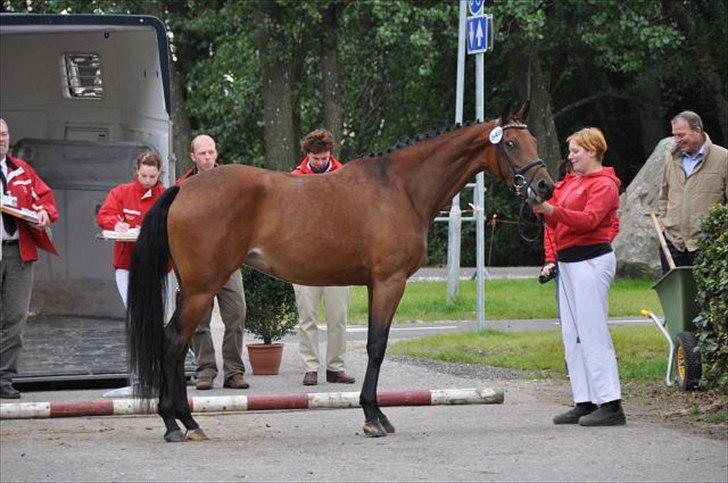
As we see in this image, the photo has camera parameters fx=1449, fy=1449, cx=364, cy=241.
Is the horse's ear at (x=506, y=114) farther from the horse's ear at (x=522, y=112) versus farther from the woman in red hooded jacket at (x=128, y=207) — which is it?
the woman in red hooded jacket at (x=128, y=207)

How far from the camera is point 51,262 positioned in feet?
53.8

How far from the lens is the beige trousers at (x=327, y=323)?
12703 mm

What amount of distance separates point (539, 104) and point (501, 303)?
A: 13.0 meters

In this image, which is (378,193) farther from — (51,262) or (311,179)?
(51,262)

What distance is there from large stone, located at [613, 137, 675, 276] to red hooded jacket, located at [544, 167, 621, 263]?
1347 centimetres

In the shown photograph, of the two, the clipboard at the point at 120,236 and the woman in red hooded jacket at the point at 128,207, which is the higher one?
the woman in red hooded jacket at the point at 128,207

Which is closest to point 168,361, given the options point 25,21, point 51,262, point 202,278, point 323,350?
point 202,278

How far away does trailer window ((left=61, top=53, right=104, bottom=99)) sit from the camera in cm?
1526

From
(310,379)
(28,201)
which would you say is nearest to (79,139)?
(28,201)

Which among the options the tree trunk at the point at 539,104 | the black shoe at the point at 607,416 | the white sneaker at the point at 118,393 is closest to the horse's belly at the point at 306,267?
the black shoe at the point at 607,416

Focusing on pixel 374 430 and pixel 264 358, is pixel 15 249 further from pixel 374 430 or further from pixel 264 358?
pixel 374 430

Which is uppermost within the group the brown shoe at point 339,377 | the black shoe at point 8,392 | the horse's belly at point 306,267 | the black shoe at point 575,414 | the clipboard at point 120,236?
the clipboard at point 120,236

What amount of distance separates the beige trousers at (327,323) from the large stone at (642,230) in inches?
460

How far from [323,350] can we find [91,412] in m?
6.03
